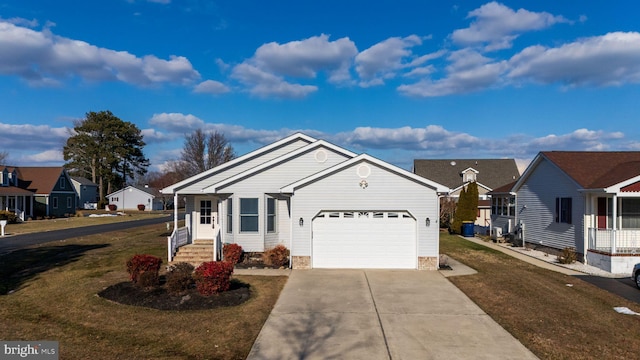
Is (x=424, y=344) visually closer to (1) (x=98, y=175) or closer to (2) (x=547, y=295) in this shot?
(2) (x=547, y=295)

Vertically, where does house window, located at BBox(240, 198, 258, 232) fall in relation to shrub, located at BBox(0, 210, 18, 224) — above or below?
above

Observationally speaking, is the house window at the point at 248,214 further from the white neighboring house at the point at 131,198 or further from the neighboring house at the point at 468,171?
the white neighboring house at the point at 131,198

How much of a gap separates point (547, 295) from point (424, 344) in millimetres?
5933

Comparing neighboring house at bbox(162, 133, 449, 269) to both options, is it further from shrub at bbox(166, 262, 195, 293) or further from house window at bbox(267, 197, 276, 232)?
shrub at bbox(166, 262, 195, 293)

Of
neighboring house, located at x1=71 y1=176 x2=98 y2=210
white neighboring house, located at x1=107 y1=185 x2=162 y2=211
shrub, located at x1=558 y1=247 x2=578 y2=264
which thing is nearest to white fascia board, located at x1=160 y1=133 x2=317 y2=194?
shrub, located at x1=558 y1=247 x2=578 y2=264

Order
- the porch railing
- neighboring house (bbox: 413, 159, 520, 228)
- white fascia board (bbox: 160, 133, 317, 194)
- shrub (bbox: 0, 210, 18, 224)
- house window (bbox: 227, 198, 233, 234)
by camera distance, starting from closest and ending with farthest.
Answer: the porch railing, house window (bbox: 227, 198, 233, 234), white fascia board (bbox: 160, 133, 317, 194), shrub (bbox: 0, 210, 18, 224), neighboring house (bbox: 413, 159, 520, 228)

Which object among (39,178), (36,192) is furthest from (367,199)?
(39,178)

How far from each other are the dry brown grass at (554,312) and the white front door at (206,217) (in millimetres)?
10621

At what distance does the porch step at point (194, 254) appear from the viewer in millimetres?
16547

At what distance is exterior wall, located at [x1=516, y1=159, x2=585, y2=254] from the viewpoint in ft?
58.6

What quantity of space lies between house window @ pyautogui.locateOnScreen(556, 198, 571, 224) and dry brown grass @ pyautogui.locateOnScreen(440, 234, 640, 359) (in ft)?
14.4

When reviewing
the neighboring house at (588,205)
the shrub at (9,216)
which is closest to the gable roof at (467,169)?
the neighboring house at (588,205)

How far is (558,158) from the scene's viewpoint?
20.0 metres

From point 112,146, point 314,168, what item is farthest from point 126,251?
point 112,146
